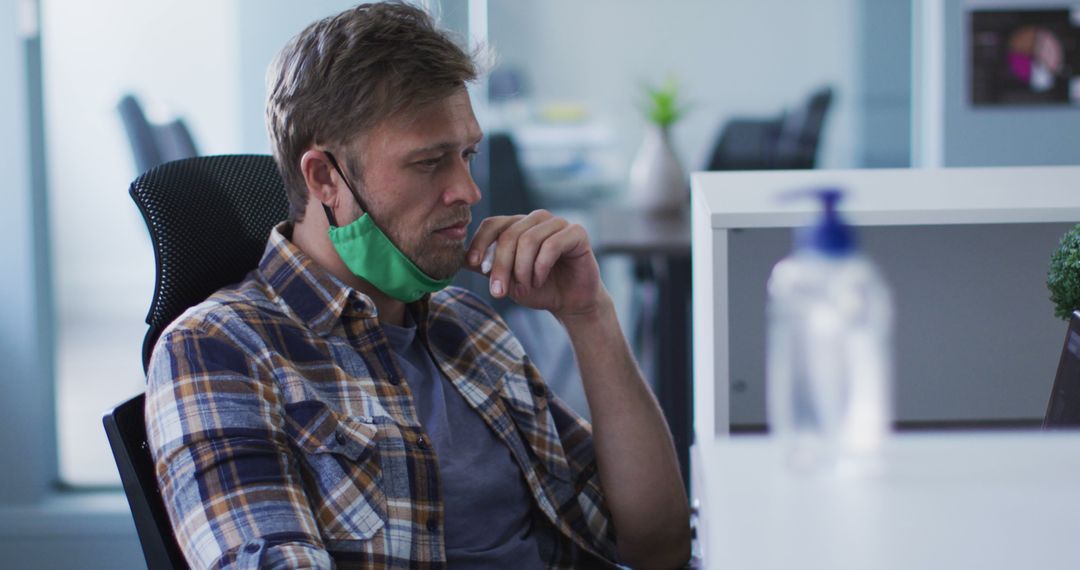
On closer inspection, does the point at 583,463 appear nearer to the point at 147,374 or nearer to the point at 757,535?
the point at 147,374

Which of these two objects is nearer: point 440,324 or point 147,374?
point 147,374

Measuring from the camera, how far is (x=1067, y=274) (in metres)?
1.09

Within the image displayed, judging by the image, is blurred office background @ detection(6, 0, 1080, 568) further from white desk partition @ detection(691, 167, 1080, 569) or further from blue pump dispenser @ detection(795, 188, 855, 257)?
blue pump dispenser @ detection(795, 188, 855, 257)

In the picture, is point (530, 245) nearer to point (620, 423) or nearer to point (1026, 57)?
point (620, 423)

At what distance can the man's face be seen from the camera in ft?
4.13

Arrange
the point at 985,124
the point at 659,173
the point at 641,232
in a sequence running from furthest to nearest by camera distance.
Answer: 1. the point at 659,173
2. the point at 985,124
3. the point at 641,232

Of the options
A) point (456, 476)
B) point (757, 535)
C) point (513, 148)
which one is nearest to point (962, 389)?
point (456, 476)

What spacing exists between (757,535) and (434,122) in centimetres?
74

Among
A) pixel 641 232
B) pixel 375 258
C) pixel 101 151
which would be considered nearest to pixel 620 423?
pixel 375 258

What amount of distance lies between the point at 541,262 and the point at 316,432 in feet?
0.94

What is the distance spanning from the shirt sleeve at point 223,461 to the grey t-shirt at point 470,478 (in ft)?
0.64

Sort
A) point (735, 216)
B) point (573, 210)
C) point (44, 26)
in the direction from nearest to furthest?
point (735, 216)
point (44, 26)
point (573, 210)

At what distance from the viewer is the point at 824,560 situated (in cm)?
58

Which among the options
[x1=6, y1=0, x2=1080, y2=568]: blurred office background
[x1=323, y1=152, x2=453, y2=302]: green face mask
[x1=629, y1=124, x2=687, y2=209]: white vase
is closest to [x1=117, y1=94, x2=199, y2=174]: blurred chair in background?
[x1=6, y1=0, x2=1080, y2=568]: blurred office background
